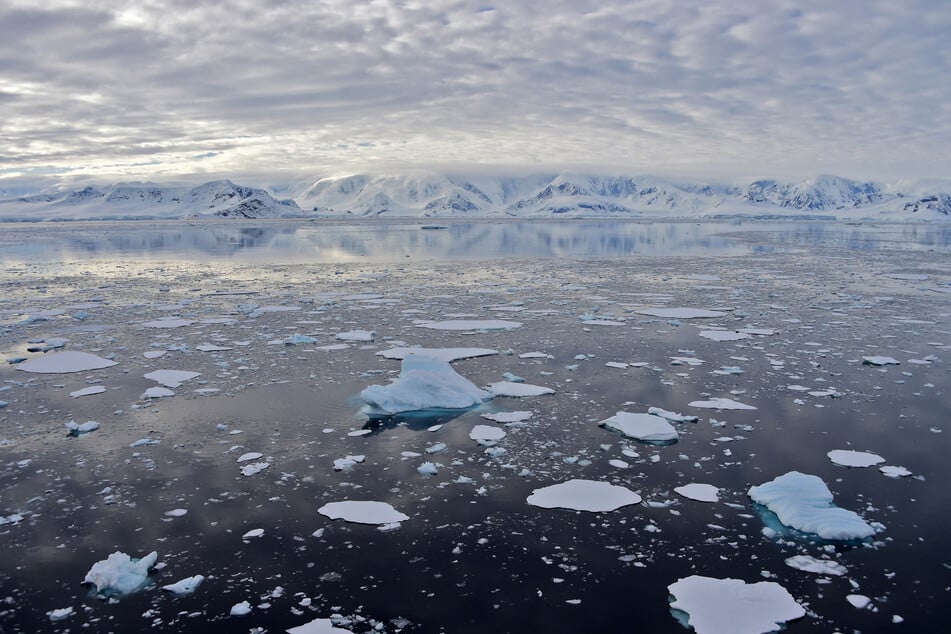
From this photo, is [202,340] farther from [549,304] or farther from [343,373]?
[549,304]

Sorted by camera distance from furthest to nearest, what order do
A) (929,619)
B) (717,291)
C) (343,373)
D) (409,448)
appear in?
(717,291)
(343,373)
(409,448)
(929,619)

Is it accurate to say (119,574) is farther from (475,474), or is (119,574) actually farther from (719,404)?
(719,404)

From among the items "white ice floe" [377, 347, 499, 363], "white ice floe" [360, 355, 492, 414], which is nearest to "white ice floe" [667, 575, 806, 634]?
"white ice floe" [360, 355, 492, 414]

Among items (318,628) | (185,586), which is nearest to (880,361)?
(318,628)

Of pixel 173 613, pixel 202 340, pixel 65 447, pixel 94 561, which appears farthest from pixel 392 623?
pixel 202 340

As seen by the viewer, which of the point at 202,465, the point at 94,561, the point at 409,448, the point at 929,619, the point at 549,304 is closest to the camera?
the point at 929,619

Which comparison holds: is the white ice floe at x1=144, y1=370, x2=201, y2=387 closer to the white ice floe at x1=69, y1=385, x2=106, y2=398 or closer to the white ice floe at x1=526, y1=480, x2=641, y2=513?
the white ice floe at x1=69, y1=385, x2=106, y2=398
